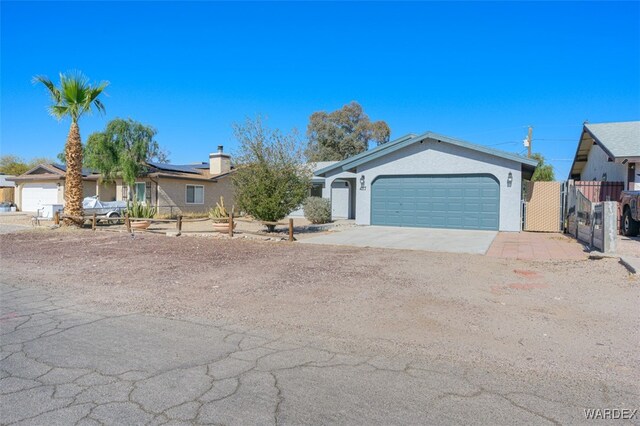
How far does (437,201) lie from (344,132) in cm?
3454

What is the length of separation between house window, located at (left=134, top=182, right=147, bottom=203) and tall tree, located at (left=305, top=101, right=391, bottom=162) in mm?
25717

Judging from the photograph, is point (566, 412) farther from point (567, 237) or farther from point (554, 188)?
point (554, 188)

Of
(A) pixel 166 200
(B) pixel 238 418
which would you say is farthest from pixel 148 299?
(A) pixel 166 200

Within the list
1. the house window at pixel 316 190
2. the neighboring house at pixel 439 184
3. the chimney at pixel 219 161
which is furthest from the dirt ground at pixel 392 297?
the chimney at pixel 219 161

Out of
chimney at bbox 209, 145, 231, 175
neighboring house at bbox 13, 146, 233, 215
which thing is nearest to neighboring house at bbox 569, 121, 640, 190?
neighboring house at bbox 13, 146, 233, 215

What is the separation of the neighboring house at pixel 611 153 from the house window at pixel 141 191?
26430mm

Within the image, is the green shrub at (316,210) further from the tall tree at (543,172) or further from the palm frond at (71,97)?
the tall tree at (543,172)

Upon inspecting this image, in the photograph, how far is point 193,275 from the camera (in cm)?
950

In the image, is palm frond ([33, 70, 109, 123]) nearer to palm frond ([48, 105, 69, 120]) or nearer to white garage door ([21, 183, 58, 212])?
palm frond ([48, 105, 69, 120])

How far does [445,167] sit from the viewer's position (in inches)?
802

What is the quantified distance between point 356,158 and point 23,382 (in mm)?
19675

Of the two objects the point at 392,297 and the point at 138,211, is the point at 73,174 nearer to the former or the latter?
the point at 138,211

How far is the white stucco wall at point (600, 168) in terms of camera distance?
64.4ft

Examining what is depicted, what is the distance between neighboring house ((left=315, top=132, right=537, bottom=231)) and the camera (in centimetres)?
1930
